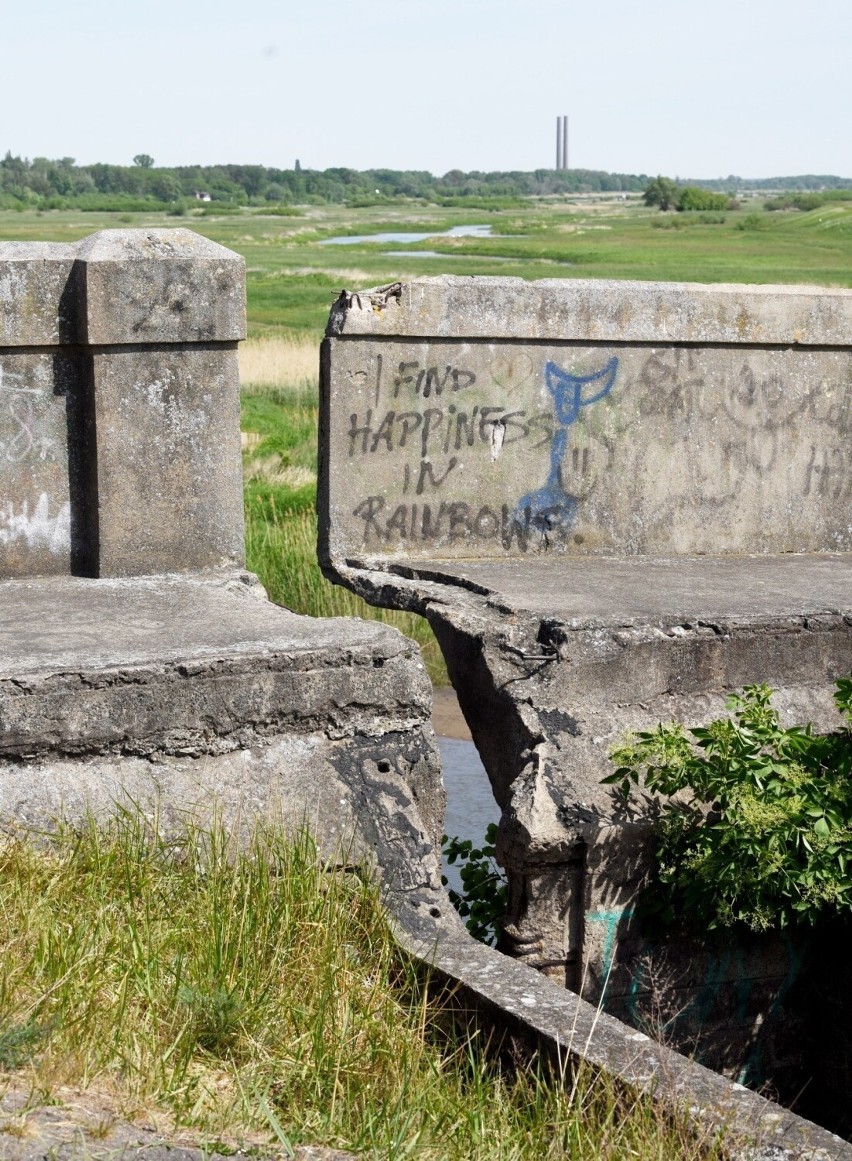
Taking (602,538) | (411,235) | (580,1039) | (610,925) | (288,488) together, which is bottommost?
(610,925)

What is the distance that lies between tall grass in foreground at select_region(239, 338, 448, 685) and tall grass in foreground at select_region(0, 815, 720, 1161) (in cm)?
457

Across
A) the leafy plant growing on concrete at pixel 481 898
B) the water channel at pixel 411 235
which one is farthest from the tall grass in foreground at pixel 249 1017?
the water channel at pixel 411 235

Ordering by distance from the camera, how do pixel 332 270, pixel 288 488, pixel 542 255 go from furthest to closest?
pixel 542 255 → pixel 332 270 → pixel 288 488

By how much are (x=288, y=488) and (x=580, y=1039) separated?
9.68m

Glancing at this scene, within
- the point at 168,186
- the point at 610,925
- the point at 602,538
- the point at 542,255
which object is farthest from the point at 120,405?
the point at 168,186

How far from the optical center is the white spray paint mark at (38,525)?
550 centimetres

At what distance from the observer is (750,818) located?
4.43m

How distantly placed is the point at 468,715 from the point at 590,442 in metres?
1.56

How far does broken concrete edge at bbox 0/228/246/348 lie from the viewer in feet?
17.4

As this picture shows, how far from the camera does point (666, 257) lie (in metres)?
44.5

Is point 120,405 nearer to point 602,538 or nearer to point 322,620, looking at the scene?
point 322,620

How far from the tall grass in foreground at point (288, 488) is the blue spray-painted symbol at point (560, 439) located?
2249 mm

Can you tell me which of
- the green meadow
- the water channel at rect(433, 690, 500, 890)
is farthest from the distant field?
the water channel at rect(433, 690, 500, 890)

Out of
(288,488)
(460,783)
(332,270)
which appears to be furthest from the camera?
(332,270)
